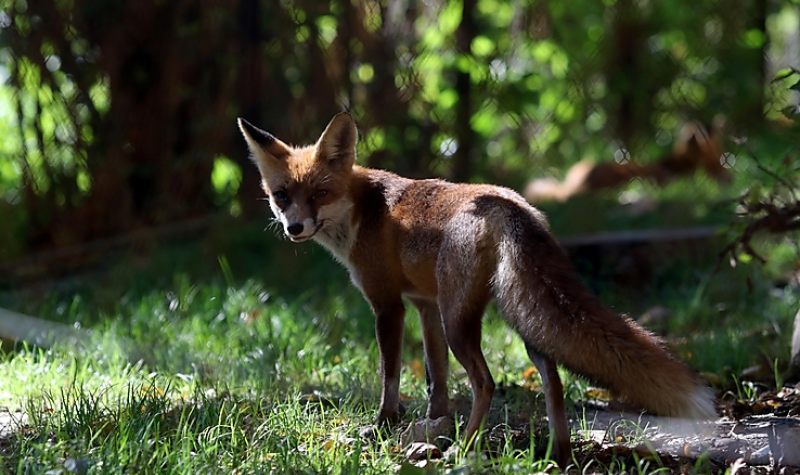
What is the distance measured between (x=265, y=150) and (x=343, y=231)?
19.0 inches

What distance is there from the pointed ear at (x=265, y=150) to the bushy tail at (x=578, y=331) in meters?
1.19

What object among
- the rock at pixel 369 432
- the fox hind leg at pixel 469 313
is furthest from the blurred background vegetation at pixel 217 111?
the fox hind leg at pixel 469 313

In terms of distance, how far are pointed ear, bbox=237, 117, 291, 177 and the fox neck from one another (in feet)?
1.03

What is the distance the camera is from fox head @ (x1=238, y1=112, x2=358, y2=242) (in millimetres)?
4141

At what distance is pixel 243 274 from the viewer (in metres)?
7.14

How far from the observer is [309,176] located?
13.8 feet

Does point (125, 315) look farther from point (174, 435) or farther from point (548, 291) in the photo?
point (548, 291)

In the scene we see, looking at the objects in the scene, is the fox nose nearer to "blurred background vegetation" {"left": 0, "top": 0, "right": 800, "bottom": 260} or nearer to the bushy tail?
the bushy tail

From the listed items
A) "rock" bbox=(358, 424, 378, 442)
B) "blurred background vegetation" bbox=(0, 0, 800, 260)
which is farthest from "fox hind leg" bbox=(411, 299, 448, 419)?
"blurred background vegetation" bbox=(0, 0, 800, 260)

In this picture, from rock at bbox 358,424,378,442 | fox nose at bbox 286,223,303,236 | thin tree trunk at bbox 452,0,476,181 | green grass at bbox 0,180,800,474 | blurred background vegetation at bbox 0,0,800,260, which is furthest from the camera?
blurred background vegetation at bbox 0,0,800,260

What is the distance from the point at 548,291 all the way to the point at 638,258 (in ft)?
11.8

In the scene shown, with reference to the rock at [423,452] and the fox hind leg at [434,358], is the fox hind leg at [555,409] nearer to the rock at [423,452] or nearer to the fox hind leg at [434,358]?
the rock at [423,452]

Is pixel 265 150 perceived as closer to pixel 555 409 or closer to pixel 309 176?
pixel 309 176

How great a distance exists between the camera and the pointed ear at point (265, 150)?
433 cm
